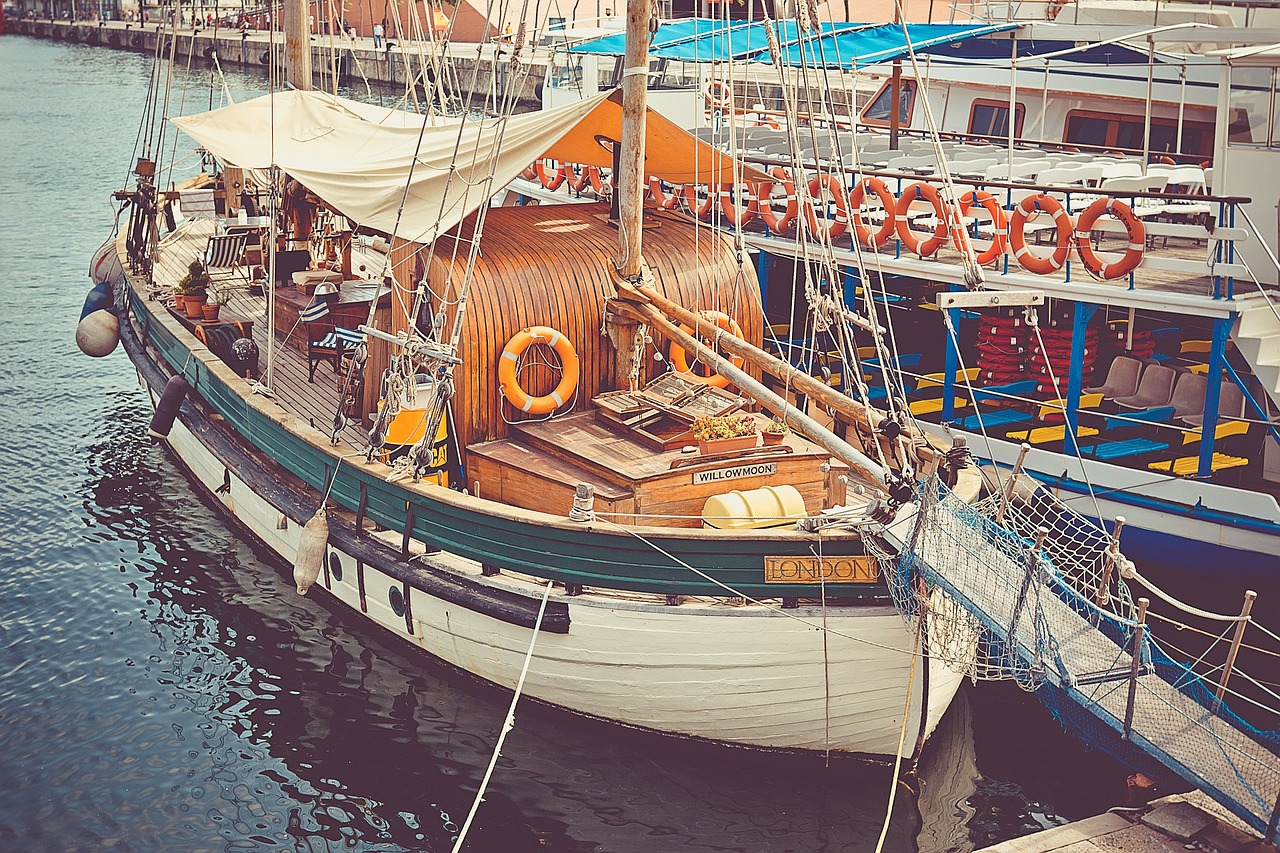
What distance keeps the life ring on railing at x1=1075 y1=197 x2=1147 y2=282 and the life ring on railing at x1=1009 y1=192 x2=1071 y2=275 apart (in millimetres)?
176

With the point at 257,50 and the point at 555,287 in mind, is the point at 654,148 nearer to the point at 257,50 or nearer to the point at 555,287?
the point at 555,287

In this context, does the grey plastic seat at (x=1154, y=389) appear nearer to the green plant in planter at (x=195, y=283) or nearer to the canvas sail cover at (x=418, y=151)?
the canvas sail cover at (x=418, y=151)

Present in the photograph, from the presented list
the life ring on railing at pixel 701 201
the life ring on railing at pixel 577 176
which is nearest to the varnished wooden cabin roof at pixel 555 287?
the life ring on railing at pixel 701 201

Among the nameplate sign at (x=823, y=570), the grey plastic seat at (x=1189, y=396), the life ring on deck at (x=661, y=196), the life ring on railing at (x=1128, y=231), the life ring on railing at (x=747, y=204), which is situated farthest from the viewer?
the life ring on deck at (x=661, y=196)

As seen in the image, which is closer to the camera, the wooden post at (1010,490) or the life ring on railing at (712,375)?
the wooden post at (1010,490)

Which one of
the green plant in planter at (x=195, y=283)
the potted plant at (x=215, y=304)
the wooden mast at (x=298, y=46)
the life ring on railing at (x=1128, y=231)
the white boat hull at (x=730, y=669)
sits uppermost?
the wooden mast at (x=298, y=46)

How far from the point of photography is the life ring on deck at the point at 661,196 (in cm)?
2011

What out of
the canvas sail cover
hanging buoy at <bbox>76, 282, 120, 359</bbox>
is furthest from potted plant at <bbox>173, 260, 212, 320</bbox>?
hanging buoy at <bbox>76, 282, 120, 359</bbox>

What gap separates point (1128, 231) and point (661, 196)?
7658 millimetres

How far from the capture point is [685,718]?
1121cm

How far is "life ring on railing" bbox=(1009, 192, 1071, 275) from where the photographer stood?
51.1ft

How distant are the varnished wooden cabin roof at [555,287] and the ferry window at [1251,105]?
25.0 ft

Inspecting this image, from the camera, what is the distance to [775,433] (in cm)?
1273

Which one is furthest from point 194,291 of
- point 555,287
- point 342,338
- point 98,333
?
point 555,287
